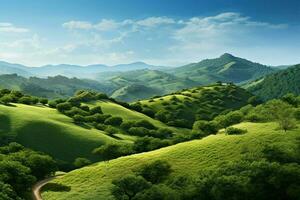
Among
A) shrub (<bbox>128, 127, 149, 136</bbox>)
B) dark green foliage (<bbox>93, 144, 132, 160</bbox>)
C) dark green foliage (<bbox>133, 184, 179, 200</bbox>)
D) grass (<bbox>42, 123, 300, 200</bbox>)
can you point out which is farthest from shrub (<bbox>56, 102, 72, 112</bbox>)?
dark green foliage (<bbox>133, 184, 179, 200</bbox>)

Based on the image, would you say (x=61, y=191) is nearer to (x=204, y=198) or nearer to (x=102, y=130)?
(x=204, y=198)

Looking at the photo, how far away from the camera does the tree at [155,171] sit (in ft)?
294

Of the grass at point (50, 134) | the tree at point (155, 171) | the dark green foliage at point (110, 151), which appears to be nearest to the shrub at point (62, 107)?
the grass at point (50, 134)

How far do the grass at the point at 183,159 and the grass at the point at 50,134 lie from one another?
133 feet

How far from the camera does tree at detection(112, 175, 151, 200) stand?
80838 millimetres

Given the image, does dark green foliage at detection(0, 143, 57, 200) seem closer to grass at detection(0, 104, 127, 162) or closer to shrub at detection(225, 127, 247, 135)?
grass at detection(0, 104, 127, 162)

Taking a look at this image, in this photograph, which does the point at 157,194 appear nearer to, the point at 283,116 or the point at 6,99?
the point at 283,116

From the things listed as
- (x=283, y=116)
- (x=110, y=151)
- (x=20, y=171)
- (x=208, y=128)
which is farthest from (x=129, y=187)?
(x=208, y=128)

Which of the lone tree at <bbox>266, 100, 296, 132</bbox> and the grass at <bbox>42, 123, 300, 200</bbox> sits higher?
the lone tree at <bbox>266, 100, 296, 132</bbox>

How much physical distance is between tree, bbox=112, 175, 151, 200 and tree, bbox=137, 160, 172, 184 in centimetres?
702

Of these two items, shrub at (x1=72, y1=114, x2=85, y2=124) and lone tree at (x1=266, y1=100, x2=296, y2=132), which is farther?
shrub at (x1=72, y1=114, x2=85, y2=124)

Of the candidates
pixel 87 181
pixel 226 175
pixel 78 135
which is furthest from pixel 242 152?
pixel 78 135

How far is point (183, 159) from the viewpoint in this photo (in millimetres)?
99188

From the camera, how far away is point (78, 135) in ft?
502
